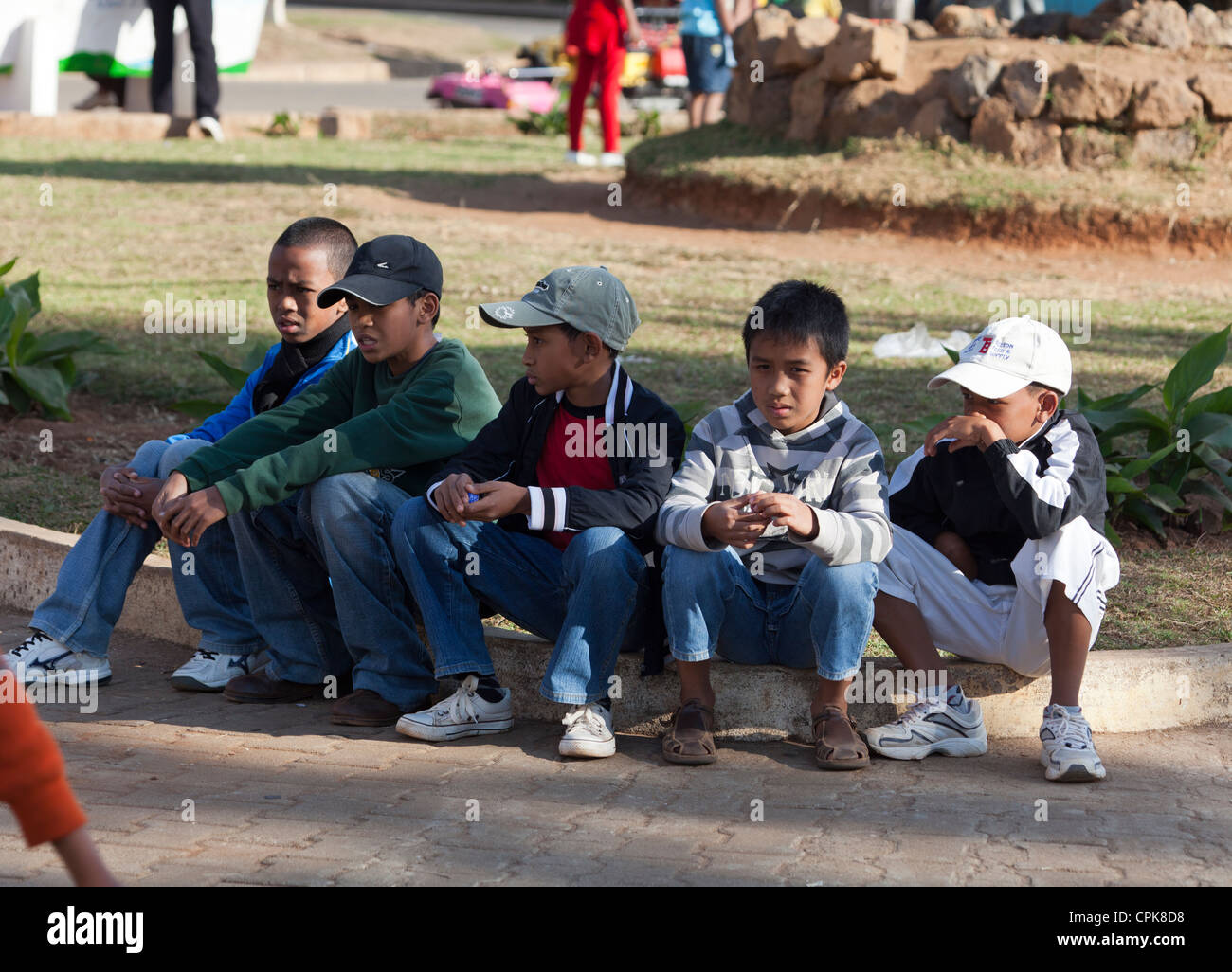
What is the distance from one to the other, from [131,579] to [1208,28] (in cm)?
1046

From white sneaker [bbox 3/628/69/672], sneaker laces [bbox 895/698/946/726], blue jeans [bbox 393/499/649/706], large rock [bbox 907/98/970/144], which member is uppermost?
large rock [bbox 907/98/970/144]

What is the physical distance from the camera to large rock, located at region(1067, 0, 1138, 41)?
12273 millimetres

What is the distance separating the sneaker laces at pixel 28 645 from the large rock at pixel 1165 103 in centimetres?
884

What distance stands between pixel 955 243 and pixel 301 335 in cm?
693

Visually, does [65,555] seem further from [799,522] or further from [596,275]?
[799,522]

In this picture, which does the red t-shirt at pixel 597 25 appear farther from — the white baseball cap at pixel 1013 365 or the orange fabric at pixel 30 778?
the orange fabric at pixel 30 778

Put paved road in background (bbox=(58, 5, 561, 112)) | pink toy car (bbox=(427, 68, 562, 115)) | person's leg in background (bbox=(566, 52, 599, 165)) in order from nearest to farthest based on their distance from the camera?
person's leg in background (bbox=(566, 52, 599, 165)) → paved road in background (bbox=(58, 5, 561, 112)) → pink toy car (bbox=(427, 68, 562, 115))

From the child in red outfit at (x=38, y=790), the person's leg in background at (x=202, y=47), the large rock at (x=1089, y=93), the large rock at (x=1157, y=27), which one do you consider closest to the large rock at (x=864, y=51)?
the large rock at (x=1089, y=93)

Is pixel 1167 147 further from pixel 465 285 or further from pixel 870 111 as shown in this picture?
pixel 465 285

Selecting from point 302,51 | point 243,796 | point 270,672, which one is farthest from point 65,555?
point 302,51

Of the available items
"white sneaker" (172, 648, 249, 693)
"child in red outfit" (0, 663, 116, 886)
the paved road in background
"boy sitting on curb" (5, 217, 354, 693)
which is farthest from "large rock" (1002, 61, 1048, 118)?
the paved road in background

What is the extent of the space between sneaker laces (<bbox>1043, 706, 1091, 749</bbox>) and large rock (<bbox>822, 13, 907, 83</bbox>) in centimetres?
851

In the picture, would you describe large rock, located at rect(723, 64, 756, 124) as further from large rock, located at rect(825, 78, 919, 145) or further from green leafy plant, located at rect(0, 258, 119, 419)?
green leafy plant, located at rect(0, 258, 119, 419)

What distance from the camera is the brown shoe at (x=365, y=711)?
388 centimetres
